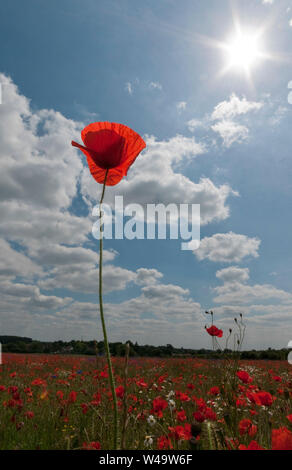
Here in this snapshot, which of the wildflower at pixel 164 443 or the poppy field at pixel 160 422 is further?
the wildflower at pixel 164 443

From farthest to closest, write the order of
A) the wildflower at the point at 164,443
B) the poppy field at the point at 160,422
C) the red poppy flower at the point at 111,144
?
1. the wildflower at the point at 164,443
2. the poppy field at the point at 160,422
3. the red poppy flower at the point at 111,144

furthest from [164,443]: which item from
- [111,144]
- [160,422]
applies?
[111,144]

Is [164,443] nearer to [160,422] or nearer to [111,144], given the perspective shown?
[160,422]

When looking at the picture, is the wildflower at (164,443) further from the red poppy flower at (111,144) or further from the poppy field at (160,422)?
the red poppy flower at (111,144)

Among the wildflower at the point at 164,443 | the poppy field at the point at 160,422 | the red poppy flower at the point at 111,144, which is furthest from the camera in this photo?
the wildflower at the point at 164,443

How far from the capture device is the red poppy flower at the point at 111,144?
1344mm

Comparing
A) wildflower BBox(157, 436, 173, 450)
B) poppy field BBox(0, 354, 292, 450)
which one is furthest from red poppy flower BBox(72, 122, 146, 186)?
wildflower BBox(157, 436, 173, 450)

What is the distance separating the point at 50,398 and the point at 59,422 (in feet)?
5.33

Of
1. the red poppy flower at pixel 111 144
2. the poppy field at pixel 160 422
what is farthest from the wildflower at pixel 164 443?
the red poppy flower at pixel 111 144

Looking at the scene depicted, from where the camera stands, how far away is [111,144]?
1.35 metres

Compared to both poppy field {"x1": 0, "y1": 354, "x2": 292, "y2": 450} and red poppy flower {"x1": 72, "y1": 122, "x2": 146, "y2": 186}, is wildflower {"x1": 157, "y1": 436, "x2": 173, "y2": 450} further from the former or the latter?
red poppy flower {"x1": 72, "y1": 122, "x2": 146, "y2": 186}
